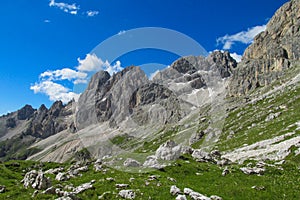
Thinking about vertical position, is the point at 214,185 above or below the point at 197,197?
below

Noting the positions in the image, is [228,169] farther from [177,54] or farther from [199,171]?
[177,54]

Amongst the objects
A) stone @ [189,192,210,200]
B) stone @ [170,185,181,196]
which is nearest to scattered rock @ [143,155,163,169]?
stone @ [170,185,181,196]

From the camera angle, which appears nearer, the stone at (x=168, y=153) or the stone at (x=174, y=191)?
the stone at (x=174, y=191)

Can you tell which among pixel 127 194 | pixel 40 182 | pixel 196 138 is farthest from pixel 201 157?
pixel 196 138

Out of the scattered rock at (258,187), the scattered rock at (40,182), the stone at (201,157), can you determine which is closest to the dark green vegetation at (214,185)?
the scattered rock at (258,187)

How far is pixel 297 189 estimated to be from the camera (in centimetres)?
2217

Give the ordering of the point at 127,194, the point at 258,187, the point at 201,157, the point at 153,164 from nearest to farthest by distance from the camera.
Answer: the point at 127,194
the point at 258,187
the point at 153,164
the point at 201,157

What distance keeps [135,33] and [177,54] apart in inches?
261

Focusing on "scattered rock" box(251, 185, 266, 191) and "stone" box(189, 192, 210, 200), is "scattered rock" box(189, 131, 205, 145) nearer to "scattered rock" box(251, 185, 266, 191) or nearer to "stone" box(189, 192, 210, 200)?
"scattered rock" box(251, 185, 266, 191)

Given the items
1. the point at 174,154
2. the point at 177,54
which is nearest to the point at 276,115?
the point at 174,154

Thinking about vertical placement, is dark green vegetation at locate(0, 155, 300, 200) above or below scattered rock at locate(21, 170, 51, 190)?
below

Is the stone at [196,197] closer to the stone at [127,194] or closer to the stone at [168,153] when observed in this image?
the stone at [127,194]

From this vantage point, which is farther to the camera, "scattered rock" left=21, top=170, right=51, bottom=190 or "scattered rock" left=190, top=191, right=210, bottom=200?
"scattered rock" left=21, top=170, right=51, bottom=190

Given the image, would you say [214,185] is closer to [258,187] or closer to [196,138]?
[258,187]
